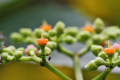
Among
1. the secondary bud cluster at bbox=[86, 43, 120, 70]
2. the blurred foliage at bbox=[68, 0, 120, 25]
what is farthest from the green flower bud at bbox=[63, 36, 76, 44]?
the blurred foliage at bbox=[68, 0, 120, 25]

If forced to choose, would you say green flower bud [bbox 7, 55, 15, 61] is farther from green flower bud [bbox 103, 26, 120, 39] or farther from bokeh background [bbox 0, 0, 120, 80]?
green flower bud [bbox 103, 26, 120, 39]

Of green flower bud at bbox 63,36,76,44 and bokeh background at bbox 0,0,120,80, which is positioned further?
bokeh background at bbox 0,0,120,80

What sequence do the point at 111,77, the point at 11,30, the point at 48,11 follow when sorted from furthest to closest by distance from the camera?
1. the point at 48,11
2. the point at 11,30
3. the point at 111,77

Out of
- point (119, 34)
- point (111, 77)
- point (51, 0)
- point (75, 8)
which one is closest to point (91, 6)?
point (75, 8)

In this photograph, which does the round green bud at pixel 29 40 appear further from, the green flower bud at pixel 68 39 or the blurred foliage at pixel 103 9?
the blurred foliage at pixel 103 9

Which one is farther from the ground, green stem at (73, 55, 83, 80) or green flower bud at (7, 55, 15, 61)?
green flower bud at (7, 55, 15, 61)

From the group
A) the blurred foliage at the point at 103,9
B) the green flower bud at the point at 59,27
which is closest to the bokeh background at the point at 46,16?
the blurred foliage at the point at 103,9

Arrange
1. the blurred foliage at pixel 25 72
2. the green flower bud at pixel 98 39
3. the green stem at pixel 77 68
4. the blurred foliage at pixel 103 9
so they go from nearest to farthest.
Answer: the green stem at pixel 77 68
the green flower bud at pixel 98 39
the blurred foliage at pixel 25 72
the blurred foliage at pixel 103 9

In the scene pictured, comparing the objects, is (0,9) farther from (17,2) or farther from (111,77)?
(111,77)
